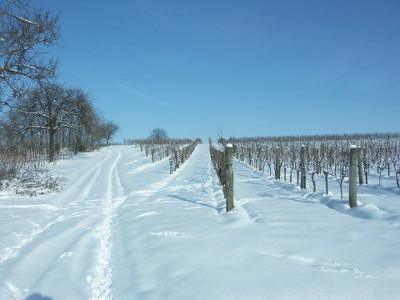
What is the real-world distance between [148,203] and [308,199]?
4.65 meters

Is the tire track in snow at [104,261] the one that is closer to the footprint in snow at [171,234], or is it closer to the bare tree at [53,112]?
the footprint in snow at [171,234]

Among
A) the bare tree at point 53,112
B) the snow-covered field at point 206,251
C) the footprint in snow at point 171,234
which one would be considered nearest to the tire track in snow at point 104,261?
the snow-covered field at point 206,251

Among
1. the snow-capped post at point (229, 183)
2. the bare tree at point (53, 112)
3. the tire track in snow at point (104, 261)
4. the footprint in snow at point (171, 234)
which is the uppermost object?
the bare tree at point (53, 112)

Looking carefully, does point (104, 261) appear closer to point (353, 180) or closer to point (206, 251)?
point (206, 251)

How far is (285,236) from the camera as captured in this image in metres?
5.82

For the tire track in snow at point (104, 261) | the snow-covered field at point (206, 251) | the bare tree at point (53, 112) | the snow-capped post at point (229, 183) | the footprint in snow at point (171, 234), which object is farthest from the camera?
the bare tree at point (53, 112)

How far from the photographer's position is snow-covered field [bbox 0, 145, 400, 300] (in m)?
4.00

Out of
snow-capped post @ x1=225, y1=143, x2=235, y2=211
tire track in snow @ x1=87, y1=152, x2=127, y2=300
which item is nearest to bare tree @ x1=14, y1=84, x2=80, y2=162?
tire track in snow @ x1=87, y1=152, x2=127, y2=300

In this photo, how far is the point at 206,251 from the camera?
546cm

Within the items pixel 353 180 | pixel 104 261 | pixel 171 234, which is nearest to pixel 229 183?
pixel 171 234

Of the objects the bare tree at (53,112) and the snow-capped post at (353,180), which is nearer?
the snow-capped post at (353,180)

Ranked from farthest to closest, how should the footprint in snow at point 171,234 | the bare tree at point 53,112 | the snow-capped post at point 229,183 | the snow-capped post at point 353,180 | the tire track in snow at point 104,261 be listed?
1. the bare tree at point 53,112
2. the snow-capped post at point 229,183
3. the snow-capped post at point 353,180
4. the footprint in snow at point 171,234
5. the tire track in snow at point 104,261

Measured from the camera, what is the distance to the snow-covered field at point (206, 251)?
4.00m

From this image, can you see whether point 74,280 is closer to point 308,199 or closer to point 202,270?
point 202,270
